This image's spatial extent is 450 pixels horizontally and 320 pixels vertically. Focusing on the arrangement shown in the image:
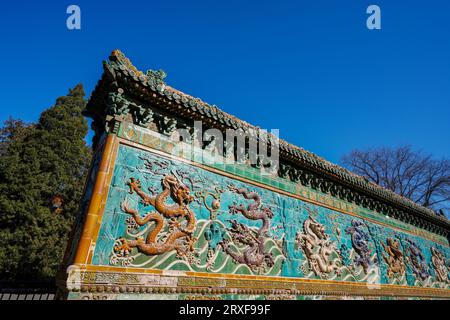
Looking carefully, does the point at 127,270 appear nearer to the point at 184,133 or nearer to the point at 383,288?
the point at 184,133

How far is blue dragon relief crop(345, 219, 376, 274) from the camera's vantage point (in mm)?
7852

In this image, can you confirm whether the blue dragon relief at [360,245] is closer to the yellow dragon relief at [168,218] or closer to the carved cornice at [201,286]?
the carved cornice at [201,286]

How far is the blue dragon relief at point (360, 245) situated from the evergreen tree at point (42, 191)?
12675mm

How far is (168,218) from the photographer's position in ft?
15.7

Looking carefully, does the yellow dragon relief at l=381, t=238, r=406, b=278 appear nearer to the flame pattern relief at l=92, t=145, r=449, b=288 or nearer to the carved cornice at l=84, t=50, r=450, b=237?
the flame pattern relief at l=92, t=145, r=449, b=288

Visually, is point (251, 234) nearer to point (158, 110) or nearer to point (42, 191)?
point (158, 110)

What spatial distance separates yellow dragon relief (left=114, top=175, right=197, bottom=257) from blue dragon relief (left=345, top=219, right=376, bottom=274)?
540 cm

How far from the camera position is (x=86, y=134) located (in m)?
16.6

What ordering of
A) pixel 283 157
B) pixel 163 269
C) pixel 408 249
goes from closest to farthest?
pixel 163 269 → pixel 283 157 → pixel 408 249

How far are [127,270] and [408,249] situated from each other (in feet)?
34.7

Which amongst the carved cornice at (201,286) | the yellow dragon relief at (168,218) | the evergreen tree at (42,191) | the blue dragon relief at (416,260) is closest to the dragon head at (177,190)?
the yellow dragon relief at (168,218)

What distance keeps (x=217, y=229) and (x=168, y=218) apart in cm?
106

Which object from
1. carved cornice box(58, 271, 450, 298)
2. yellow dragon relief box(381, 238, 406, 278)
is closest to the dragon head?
carved cornice box(58, 271, 450, 298)
